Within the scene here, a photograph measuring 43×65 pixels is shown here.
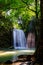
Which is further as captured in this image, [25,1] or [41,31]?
[25,1]

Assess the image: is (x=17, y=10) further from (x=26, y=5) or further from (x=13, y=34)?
(x=13, y=34)

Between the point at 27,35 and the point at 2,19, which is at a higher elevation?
the point at 2,19

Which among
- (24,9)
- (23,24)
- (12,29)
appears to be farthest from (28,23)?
(24,9)

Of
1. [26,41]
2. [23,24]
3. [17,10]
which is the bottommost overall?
[26,41]

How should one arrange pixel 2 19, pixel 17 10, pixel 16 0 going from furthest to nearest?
pixel 2 19, pixel 17 10, pixel 16 0

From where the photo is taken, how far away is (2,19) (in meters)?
25.7

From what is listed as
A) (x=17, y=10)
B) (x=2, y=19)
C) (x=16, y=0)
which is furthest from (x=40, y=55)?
(x=2, y=19)

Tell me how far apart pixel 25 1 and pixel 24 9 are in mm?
967

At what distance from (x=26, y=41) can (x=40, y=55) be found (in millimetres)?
19930

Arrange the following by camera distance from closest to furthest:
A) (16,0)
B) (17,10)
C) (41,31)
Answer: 1. (41,31)
2. (16,0)
3. (17,10)

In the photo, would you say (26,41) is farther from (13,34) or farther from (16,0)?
(16,0)

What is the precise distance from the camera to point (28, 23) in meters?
26.1

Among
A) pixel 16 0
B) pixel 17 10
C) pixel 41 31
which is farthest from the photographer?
pixel 17 10

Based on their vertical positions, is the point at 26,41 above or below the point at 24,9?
below
